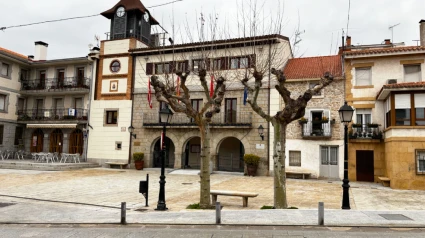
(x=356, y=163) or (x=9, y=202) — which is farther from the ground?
(x=356, y=163)

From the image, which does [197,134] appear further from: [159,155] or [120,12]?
[120,12]

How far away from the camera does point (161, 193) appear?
408 inches

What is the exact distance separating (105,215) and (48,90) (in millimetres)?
21594

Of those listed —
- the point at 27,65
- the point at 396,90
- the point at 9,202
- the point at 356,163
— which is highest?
the point at 27,65

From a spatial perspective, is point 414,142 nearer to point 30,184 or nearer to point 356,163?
point 356,163

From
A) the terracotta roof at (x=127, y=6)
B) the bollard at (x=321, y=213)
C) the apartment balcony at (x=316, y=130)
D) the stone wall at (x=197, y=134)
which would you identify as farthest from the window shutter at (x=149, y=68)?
the bollard at (x=321, y=213)

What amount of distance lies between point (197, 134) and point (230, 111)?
2.91 m

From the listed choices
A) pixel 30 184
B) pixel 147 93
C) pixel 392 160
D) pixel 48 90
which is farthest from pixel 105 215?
pixel 48 90

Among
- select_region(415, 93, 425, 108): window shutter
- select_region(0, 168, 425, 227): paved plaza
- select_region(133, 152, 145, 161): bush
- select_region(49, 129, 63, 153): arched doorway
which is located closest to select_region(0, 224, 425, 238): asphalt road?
select_region(0, 168, 425, 227): paved plaza

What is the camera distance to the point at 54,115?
27.5 m

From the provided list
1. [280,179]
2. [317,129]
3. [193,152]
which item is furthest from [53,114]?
[280,179]

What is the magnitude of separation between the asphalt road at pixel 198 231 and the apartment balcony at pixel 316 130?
12.1 meters

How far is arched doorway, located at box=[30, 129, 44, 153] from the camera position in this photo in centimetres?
2841

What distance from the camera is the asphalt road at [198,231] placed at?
7254 mm
